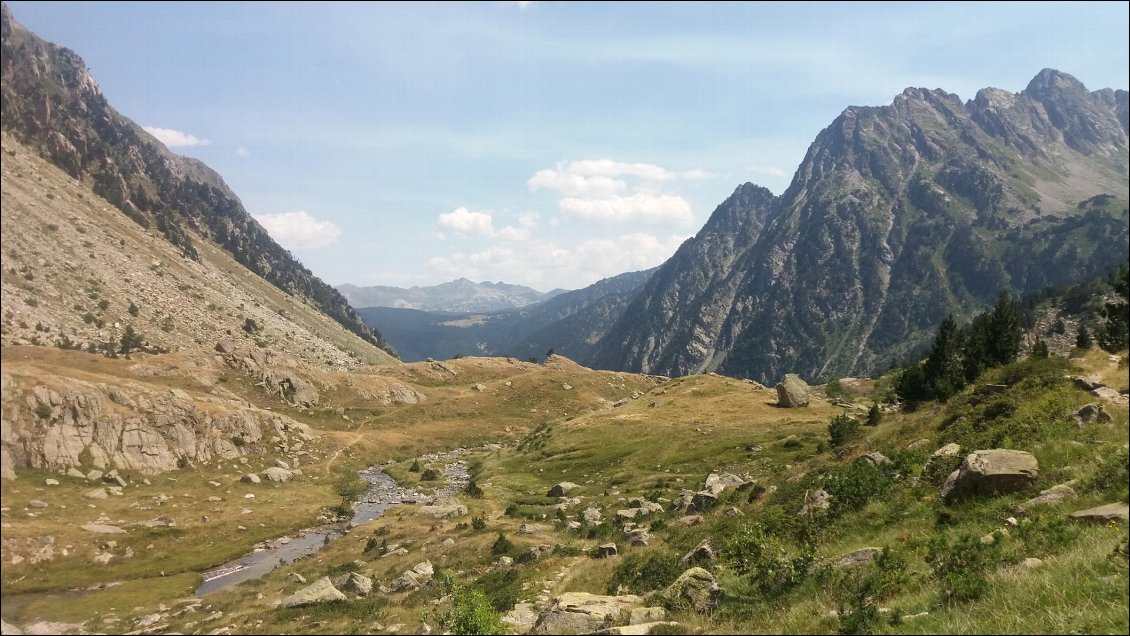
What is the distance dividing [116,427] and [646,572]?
27201mm

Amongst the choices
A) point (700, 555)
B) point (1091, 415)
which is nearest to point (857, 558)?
point (700, 555)

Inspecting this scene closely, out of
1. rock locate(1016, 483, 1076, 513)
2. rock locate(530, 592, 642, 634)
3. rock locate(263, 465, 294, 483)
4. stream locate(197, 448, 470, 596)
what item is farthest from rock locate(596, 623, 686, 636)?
rock locate(263, 465, 294, 483)

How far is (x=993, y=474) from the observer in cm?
1656

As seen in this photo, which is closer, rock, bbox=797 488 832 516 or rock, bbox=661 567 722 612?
rock, bbox=661 567 722 612

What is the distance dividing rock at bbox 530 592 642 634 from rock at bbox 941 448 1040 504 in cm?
1114

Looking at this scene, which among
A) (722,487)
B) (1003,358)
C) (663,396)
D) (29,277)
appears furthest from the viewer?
(663,396)

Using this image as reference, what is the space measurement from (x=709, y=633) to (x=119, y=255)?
173 feet

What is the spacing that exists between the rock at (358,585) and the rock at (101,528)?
36.1 ft

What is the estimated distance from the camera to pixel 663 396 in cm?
10869

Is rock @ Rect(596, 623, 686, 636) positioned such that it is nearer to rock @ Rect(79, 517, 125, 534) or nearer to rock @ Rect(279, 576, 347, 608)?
rock @ Rect(279, 576, 347, 608)

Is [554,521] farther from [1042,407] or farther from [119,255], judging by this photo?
[119,255]

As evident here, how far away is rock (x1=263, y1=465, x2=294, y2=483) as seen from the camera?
60.5 meters

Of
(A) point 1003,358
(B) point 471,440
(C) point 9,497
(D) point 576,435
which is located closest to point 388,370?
(B) point 471,440

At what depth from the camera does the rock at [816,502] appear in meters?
22.4
